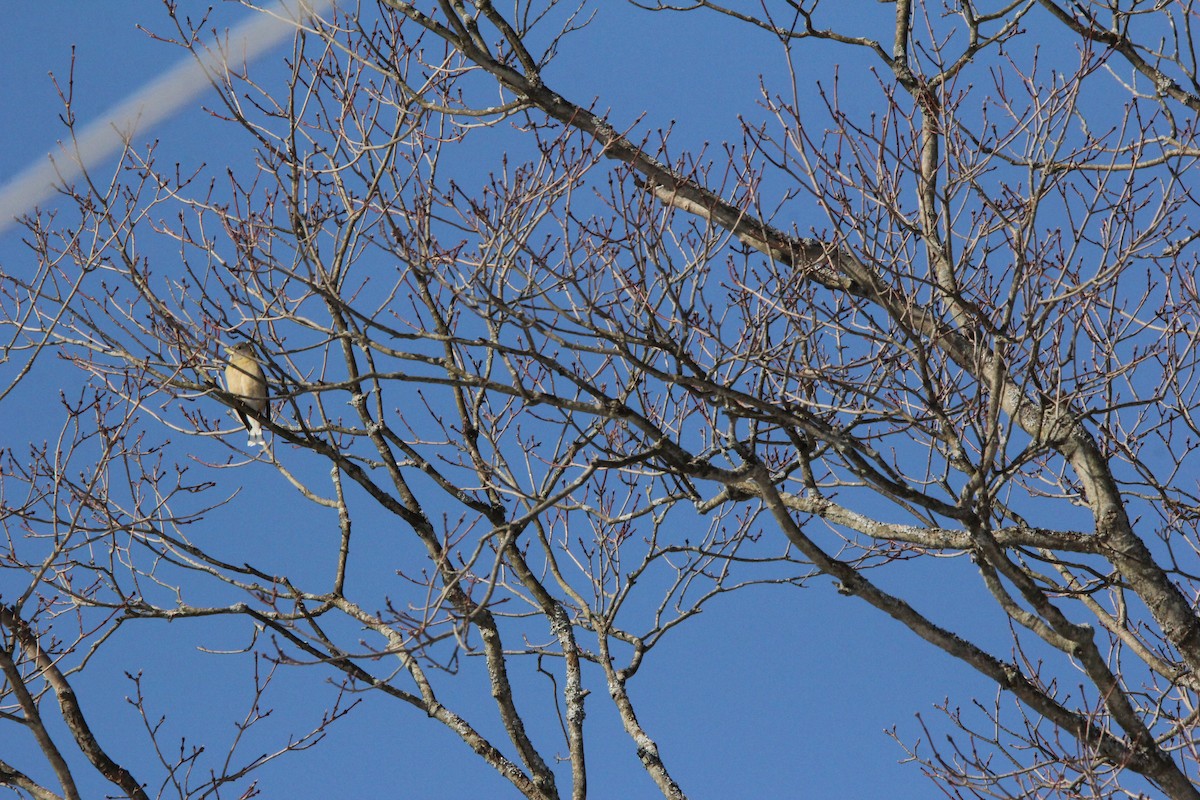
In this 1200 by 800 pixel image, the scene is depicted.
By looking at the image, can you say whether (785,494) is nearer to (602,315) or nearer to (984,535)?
(984,535)

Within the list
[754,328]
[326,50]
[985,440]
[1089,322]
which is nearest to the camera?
[985,440]

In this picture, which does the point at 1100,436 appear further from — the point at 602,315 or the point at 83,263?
the point at 83,263

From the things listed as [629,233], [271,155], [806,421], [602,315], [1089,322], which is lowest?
[806,421]

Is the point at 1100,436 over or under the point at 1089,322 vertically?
under

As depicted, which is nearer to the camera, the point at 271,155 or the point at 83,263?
the point at 83,263

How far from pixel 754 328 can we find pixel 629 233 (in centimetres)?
71

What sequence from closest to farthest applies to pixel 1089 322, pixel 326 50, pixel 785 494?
pixel 785 494 < pixel 326 50 < pixel 1089 322

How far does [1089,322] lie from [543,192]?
253 cm

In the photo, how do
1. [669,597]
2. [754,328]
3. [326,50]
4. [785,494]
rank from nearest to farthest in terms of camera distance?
[754,328] < [785,494] < [326,50] < [669,597]

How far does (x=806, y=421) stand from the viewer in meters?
3.68

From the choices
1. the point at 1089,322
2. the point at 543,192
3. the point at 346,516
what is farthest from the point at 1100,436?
the point at 346,516

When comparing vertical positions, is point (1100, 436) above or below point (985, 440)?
above

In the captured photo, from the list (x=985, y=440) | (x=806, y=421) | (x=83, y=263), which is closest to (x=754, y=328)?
(x=806, y=421)

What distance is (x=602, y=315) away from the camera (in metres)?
3.58
